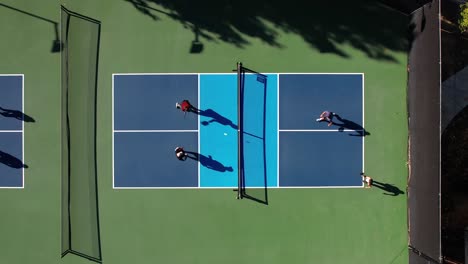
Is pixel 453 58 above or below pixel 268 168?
above

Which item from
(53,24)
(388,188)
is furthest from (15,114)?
(388,188)

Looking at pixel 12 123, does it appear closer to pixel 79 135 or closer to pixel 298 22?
pixel 79 135

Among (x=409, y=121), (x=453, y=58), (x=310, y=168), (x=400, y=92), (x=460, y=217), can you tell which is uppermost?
(x=453, y=58)

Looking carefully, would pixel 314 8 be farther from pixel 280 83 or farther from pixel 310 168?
pixel 310 168

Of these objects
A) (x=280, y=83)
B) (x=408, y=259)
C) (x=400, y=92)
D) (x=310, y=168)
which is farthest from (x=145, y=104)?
(x=408, y=259)

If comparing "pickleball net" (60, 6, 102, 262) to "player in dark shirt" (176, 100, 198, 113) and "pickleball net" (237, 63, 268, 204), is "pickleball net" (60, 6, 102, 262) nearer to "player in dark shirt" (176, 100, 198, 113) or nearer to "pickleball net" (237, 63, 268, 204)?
"player in dark shirt" (176, 100, 198, 113)

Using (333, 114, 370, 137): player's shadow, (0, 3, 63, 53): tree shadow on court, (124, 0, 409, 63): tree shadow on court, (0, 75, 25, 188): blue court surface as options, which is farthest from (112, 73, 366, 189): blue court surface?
(0, 75, 25, 188): blue court surface

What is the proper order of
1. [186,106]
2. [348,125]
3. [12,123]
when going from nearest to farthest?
[186,106]
[348,125]
[12,123]
